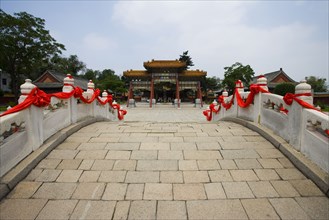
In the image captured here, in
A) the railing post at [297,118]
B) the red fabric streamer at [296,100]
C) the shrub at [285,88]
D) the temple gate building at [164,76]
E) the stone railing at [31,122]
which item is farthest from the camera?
the temple gate building at [164,76]

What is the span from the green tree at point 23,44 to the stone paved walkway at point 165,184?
25.6 meters

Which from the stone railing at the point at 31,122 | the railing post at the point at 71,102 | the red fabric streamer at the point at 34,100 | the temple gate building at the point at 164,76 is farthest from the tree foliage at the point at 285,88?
the red fabric streamer at the point at 34,100

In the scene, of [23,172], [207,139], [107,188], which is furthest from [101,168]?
[207,139]

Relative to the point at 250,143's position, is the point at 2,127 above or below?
above

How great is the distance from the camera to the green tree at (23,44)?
22572 mm

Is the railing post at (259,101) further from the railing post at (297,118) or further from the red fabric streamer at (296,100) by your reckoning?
the railing post at (297,118)

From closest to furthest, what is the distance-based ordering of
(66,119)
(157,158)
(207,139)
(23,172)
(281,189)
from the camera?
(281,189), (23,172), (157,158), (207,139), (66,119)

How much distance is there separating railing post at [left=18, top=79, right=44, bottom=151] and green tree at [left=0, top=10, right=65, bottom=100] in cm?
2502

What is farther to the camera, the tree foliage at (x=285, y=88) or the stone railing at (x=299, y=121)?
the tree foliage at (x=285, y=88)

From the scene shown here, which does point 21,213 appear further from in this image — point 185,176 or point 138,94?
point 138,94

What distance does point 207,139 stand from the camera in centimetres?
438

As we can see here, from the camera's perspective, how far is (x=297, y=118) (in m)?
3.45

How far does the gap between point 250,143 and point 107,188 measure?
2.85 metres

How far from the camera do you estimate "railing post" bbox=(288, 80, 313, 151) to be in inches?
133
